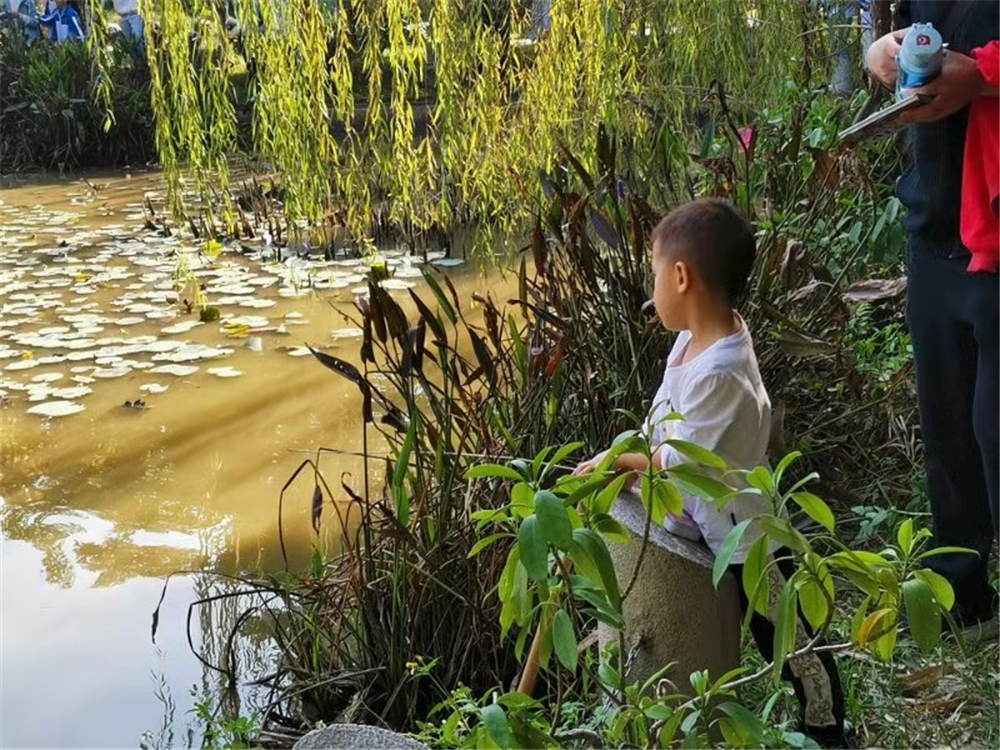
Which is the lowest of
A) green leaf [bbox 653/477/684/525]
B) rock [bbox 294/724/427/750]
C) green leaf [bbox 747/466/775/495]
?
rock [bbox 294/724/427/750]

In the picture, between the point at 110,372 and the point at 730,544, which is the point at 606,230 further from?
the point at 110,372

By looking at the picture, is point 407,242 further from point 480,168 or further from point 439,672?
point 439,672

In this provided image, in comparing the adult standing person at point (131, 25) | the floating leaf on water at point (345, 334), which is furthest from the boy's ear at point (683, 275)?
the adult standing person at point (131, 25)

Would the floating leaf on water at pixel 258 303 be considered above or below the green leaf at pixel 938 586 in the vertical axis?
below

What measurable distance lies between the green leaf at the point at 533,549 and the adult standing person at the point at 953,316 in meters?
0.85

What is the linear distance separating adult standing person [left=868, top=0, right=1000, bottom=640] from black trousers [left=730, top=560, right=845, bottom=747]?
0.37 metres

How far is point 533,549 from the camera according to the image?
3.41 ft

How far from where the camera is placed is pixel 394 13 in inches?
108

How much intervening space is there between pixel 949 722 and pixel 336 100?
1.94 meters

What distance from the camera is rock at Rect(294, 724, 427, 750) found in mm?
1382

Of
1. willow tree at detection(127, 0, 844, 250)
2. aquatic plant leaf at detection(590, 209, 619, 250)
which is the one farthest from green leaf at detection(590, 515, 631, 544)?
willow tree at detection(127, 0, 844, 250)

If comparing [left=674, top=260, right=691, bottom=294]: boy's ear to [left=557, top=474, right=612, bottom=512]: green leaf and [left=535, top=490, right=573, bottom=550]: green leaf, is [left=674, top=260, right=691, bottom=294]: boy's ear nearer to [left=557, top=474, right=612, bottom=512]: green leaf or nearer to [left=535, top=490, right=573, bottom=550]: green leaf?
[left=557, top=474, right=612, bottom=512]: green leaf

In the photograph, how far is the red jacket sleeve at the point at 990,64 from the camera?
4.93ft

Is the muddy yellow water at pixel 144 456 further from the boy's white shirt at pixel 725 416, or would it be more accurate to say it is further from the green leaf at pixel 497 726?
the green leaf at pixel 497 726
